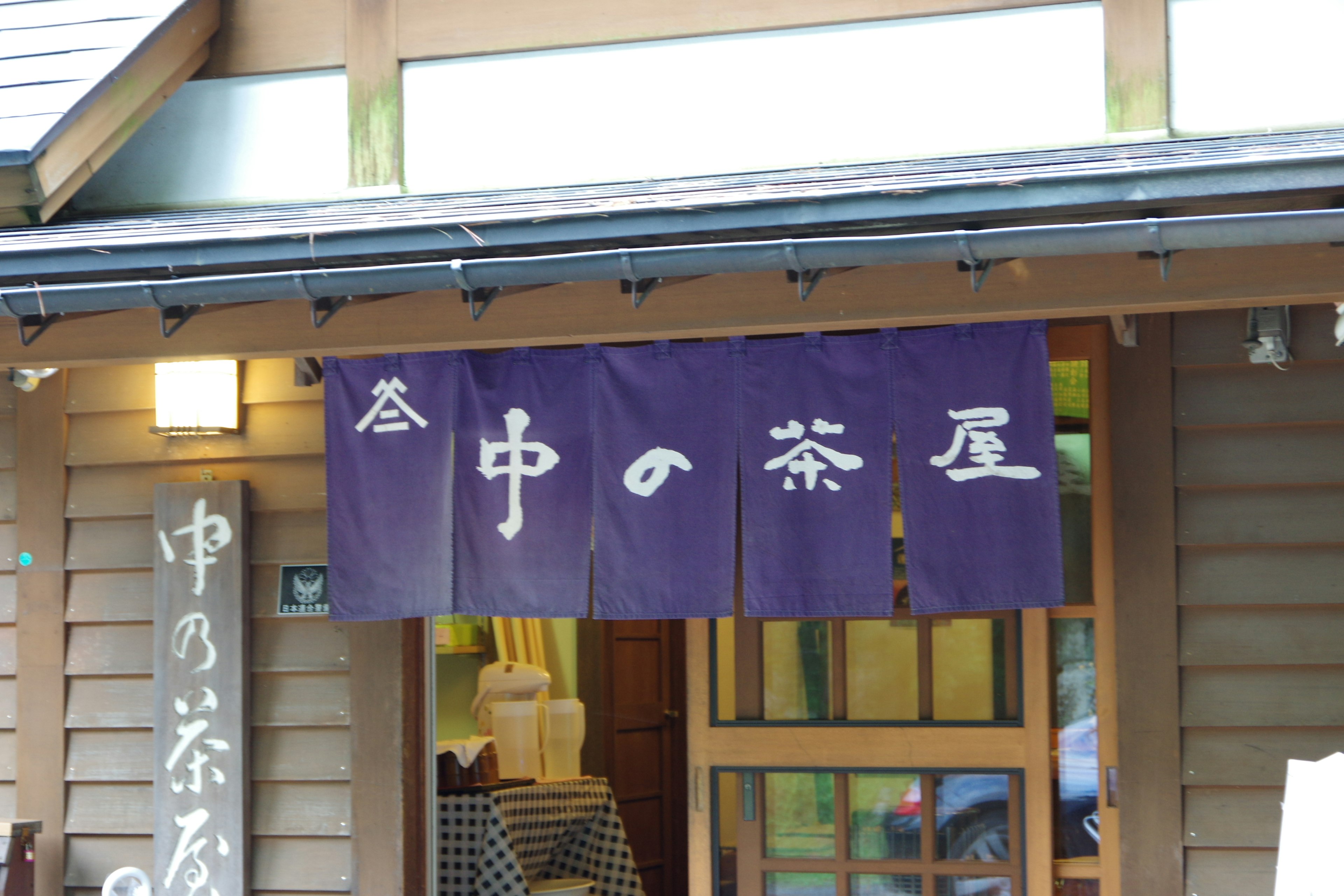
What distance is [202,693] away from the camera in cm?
610

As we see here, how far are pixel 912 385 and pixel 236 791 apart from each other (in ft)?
11.6

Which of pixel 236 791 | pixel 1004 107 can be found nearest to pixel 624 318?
pixel 1004 107

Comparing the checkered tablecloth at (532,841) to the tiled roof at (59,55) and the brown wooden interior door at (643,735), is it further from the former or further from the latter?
the tiled roof at (59,55)

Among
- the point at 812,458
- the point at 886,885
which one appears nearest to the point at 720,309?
the point at 812,458

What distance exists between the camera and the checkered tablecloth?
711 centimetres

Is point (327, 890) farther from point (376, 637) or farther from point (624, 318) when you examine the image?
point (624, 318)

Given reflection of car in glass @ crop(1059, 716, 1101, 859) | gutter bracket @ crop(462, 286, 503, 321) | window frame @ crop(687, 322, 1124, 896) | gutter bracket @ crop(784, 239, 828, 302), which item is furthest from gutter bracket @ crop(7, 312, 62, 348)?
reflection of car in glass @ crop(1059, 716, 1101, 859)

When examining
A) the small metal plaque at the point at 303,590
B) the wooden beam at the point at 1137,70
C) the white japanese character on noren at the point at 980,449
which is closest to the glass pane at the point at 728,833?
the white japanese character on noren at the point at 980,449

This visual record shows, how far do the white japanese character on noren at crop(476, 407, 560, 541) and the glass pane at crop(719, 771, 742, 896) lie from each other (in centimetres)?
153

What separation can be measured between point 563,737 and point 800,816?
301 centimetres

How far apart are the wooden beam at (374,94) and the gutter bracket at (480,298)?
155cm

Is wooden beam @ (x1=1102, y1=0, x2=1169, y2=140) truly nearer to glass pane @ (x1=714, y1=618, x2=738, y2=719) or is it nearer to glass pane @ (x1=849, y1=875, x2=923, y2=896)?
glass pane @ (x1=714, y1=618, x2=738, y2=719)

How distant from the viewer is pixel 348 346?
5.14 metres

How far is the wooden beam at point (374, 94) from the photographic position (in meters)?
6.26
